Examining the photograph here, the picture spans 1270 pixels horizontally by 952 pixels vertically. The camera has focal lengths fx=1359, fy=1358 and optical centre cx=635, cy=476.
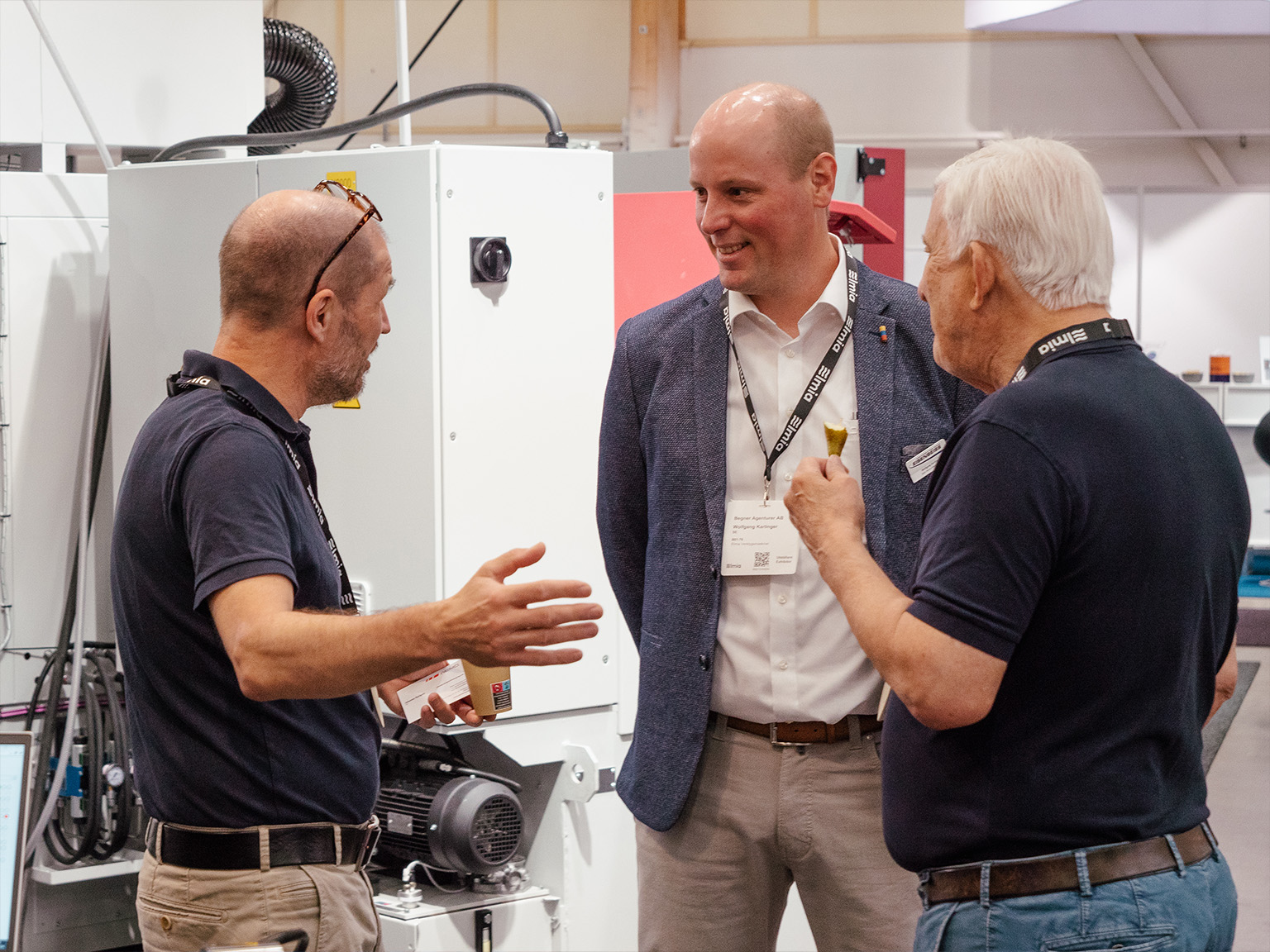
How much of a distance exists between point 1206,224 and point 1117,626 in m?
9.50

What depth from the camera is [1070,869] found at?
1.37 metres

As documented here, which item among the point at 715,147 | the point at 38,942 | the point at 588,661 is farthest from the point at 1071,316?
the point at 38,942

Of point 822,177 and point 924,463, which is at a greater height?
point 822,177

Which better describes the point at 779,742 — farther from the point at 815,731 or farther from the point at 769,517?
the point at 769,517

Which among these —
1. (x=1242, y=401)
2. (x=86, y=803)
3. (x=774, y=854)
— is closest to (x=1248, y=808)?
(x=774, y=854)

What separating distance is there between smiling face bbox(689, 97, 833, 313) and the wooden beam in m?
7.87

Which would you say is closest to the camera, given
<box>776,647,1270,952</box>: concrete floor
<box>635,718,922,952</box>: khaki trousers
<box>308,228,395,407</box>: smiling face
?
<box>308,228,395,407</box>: smiling face

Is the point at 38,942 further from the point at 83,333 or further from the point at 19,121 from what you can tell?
the point at 19,121

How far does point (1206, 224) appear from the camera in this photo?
9.87m

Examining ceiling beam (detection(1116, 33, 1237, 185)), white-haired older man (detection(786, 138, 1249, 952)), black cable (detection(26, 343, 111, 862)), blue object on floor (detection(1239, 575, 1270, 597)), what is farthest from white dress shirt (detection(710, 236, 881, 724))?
ceiling beam (detection(1116, 33, 1237, 185))

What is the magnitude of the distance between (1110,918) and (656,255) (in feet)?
7.14

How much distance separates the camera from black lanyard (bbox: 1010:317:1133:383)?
4.63 feet

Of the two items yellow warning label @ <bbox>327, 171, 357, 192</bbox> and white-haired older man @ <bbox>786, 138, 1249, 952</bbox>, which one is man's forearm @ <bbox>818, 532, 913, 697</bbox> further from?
yellow warning label @ <bbox>327, 171, 357, 192</bbox>

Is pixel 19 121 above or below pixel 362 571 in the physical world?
above
